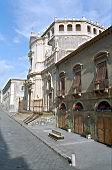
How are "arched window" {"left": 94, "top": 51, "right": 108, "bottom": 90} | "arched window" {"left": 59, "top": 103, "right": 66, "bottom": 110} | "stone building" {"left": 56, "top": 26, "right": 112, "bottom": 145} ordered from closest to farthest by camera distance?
1. "stone building" {"left": 56, "top": 26, "right": 112, "bottom": 145}
2. "arched window" {"left": 94, "top": 51, "right": 108, "bottom": 90}
3. "arched window" {"left": 59, "top": 103, "right": 66, "bottom": 110}

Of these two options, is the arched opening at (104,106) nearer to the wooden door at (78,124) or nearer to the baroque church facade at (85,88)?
the baroque church facade at (85,88)

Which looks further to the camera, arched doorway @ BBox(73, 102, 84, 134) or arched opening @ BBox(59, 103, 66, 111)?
arched opening @ BBox(59, 103, 66, 111)

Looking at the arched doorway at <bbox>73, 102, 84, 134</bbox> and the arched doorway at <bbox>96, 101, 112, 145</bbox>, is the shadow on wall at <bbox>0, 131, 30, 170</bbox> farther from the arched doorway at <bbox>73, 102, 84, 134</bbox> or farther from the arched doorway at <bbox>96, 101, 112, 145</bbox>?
the arched doorway at <bbox>73, 102, 84, 134</bbox>

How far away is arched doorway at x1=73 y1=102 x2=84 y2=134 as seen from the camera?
19.4 metres

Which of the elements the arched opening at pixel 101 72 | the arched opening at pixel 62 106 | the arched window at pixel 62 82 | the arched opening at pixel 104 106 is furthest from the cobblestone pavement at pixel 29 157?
the arched window at pixel 62 82

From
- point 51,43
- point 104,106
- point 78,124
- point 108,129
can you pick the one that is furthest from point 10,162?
point 51,43

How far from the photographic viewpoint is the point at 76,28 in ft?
127

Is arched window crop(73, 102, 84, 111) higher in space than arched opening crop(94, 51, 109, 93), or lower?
lower

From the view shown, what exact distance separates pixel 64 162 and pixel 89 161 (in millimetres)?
1359

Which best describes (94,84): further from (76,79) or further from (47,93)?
(47,93)

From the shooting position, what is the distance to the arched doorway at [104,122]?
Answer: 15141mm

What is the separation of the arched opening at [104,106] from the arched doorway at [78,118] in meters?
3.03

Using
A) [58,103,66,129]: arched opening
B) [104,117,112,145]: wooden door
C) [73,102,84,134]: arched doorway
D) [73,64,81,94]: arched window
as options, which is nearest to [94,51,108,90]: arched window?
[104,117,112,145]: wooden door

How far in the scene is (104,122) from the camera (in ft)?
52.0
